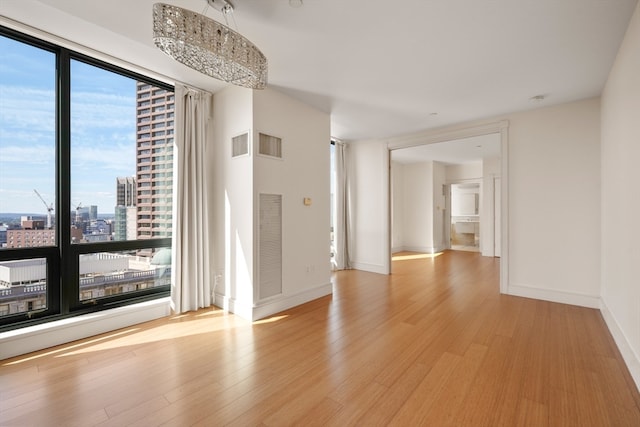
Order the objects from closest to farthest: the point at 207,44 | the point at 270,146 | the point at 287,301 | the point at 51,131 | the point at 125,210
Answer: the point at 207,44 < the point at 51,131 < the point at 125,210 < the point at 270,146 < the point at 287,301

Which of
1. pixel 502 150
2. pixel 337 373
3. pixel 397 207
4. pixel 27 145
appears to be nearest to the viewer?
pixel 337 373

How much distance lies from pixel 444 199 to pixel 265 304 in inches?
318

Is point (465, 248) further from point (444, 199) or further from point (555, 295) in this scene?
point (555, 295)

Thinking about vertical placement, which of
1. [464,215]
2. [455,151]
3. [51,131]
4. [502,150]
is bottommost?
[464,215]

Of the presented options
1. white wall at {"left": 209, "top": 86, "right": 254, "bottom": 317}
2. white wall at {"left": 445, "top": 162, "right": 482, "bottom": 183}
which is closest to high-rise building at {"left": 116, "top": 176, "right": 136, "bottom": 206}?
white wall at {"left": 209, "top": 86, "right": 254, "bottom": 317}

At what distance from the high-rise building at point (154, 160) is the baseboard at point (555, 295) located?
5225 millimetres

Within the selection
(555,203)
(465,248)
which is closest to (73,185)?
(555,203)

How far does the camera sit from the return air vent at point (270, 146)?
374 cm

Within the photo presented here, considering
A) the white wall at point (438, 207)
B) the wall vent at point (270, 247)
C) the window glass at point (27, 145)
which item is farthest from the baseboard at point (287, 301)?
the white wall at point (438, 207)

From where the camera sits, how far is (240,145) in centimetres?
376

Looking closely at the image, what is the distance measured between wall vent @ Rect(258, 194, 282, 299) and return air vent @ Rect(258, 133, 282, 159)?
1.79 feet

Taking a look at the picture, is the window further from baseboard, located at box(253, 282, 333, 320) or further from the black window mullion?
baseboard, located at box(253, 282, 333, 320)

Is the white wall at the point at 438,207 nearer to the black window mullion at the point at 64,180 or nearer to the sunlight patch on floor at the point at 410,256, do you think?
the sunlight patch on floor at the point at 410,256

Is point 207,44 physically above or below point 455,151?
below
